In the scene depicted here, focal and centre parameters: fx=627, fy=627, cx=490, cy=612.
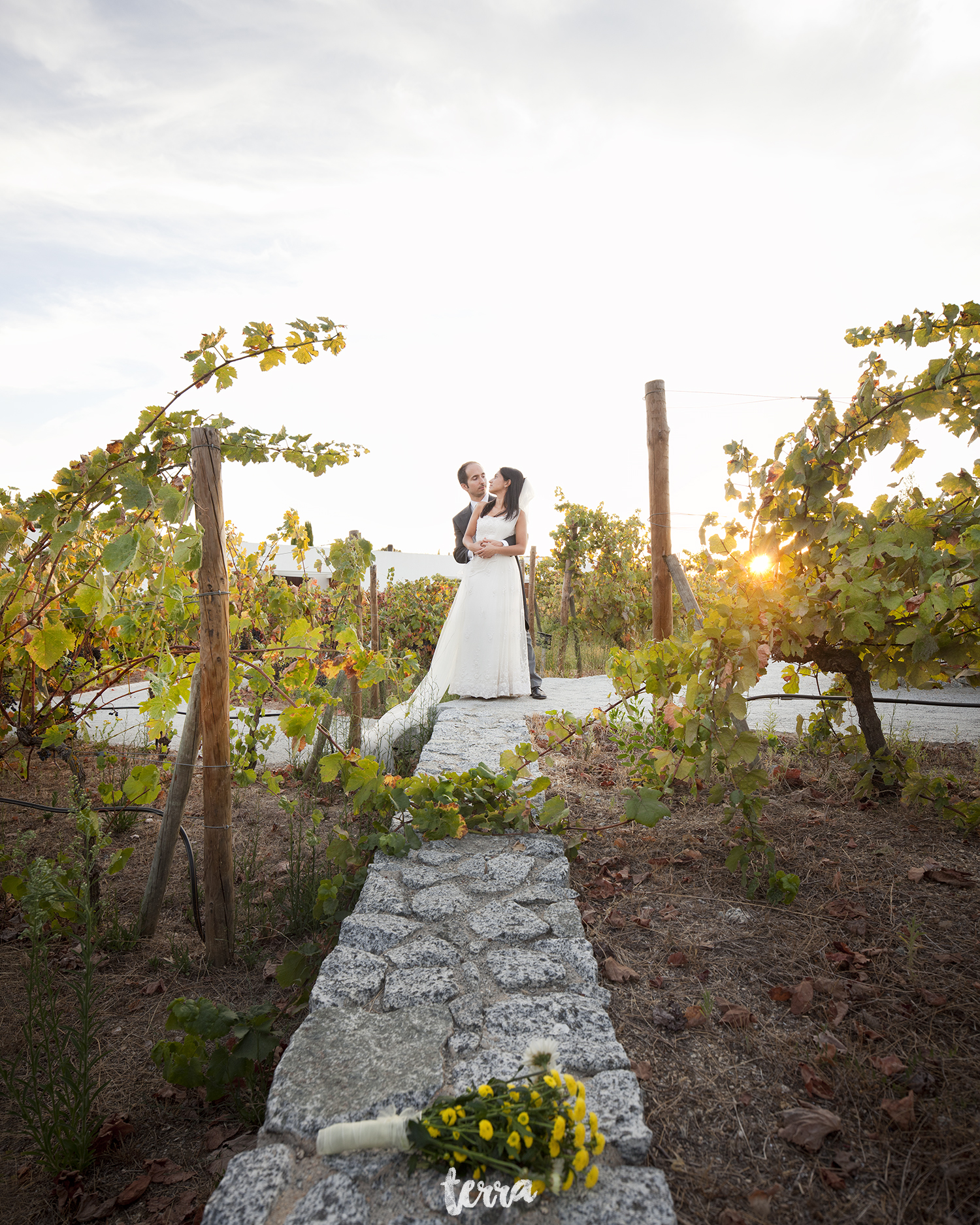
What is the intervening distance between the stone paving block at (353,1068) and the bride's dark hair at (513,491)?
4.95 metres

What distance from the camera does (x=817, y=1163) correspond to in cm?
114

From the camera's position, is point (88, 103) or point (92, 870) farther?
point (88, 103)

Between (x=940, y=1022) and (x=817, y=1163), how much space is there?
596 mm

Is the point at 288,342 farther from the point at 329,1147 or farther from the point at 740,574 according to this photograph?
the point at 329,1147

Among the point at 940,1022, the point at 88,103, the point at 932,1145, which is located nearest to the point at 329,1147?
the point at 932,1145

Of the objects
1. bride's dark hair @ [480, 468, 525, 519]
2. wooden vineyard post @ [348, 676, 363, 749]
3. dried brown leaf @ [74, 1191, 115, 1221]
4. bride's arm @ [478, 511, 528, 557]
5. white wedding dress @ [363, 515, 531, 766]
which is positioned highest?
bride's dark hair @ [480, 468, 525, 519]

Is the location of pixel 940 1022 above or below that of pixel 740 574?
below

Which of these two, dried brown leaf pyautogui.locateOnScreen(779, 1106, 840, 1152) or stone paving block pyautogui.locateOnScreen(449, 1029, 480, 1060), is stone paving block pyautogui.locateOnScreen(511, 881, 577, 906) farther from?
dried brown leaf pyautogui.locateOnScreen(779, 1106, 840, 1152)

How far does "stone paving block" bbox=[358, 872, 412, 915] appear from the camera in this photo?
81.2 inches

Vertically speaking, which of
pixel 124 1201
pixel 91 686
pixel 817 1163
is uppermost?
pixel 91 686

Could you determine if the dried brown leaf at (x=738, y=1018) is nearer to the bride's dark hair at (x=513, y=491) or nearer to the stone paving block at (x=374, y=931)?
the stone paving block at (x=374, y=931)

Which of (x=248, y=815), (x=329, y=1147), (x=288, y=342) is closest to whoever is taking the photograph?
(x=329, y=1147)

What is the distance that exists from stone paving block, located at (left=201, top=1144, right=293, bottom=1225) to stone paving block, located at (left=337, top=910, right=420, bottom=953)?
723 millimetres

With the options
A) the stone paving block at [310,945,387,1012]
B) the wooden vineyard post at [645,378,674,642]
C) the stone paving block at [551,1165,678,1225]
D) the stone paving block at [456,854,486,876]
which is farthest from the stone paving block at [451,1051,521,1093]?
the wooden vineyard post at [645,378,674,642]
